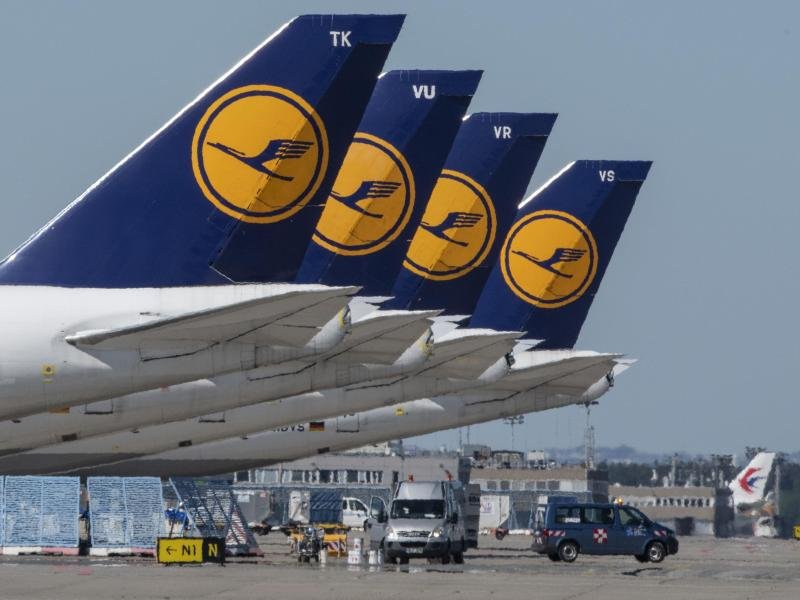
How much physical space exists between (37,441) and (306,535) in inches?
663

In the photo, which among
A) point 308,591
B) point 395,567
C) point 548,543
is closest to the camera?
point 308,591

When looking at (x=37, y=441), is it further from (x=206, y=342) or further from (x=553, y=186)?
(x=553, y=186)

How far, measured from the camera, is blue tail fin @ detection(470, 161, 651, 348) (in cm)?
6538

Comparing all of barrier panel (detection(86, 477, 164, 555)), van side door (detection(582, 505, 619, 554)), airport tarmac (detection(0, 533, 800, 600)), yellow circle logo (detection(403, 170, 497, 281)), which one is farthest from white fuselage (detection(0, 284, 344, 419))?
van side door (detection(582, 505, 619, 554))

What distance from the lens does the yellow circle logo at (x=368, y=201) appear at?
47.8 m

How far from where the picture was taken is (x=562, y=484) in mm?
177750

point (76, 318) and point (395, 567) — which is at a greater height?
point (76, 318)

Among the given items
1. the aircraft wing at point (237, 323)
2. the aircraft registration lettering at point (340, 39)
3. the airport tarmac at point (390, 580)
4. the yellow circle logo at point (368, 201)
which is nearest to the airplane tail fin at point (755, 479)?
the airport tarmac at point (390, 580)

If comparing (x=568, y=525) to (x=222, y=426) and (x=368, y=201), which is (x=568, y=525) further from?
(x=368, y=201)

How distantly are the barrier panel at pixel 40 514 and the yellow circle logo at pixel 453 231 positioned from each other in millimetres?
15325

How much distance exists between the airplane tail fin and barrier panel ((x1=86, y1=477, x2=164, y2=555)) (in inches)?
4167

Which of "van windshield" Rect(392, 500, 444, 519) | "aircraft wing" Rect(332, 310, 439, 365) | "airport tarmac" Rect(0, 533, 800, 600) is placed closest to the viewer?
"airport tarmac" Rect(0, 533, 800, 600)

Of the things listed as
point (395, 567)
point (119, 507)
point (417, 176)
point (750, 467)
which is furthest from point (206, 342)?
point (750, 467)

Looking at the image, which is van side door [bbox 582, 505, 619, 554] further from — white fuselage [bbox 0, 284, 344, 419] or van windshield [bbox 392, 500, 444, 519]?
white fuselage [bbox 0, 284, 344, 419]
